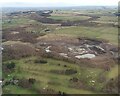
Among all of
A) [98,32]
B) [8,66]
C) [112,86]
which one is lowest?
[98,32]

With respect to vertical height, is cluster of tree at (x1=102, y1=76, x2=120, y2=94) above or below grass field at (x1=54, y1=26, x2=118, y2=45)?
above

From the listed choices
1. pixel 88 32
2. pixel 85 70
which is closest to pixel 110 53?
pixel 85 70

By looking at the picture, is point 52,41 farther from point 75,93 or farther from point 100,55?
point 75,93

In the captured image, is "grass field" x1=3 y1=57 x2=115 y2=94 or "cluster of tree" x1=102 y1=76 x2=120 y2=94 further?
"grass field" x1=3 y1=57 x2=115 y2=94

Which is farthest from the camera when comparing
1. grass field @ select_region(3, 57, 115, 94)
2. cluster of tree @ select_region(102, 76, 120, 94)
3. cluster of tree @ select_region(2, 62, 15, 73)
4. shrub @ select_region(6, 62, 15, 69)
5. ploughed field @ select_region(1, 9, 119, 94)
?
shrub @ select_region(6, 62, 15, 69)

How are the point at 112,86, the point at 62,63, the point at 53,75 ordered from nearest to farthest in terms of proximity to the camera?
Answer: 1. the point at 112,86
2. the point at 53,75
3. the point at 62,63

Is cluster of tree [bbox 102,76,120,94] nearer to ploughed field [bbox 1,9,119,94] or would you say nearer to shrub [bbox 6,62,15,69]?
ploughed field [bbox 1,9,119,94]

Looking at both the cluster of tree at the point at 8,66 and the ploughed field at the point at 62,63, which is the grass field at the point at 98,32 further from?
the cluster of tree at the point at 8,66

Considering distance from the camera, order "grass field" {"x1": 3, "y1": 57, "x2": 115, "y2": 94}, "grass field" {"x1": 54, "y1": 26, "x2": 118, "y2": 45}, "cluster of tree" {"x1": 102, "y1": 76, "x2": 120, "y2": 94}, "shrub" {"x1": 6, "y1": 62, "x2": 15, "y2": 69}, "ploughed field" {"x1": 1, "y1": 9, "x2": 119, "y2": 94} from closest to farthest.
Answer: "cluster of tree" {"x1": 102, "y1": 76, "x2": 120, "y2": 94} → "grass field" {"x1": 3, "y1": 57, "x2": 115, "y2": 94} → "ploughed field" {"x1": 1, "y1": 9, "x2": 119, "y2": 94} → "shrub" {"x1": 6, "y1": 62, "x2": 15, "y2": 69} → "grass field" {"x1": 54, "y1": 26, "x2": 118, "y2": 45}

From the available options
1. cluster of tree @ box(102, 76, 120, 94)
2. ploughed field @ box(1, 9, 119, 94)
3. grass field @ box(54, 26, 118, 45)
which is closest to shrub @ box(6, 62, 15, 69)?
ploughed field @ box(1, 9, 119, 94)

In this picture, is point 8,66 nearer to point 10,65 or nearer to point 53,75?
point 10,65

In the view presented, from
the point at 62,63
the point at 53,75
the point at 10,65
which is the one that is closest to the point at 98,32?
the point at 62,63
